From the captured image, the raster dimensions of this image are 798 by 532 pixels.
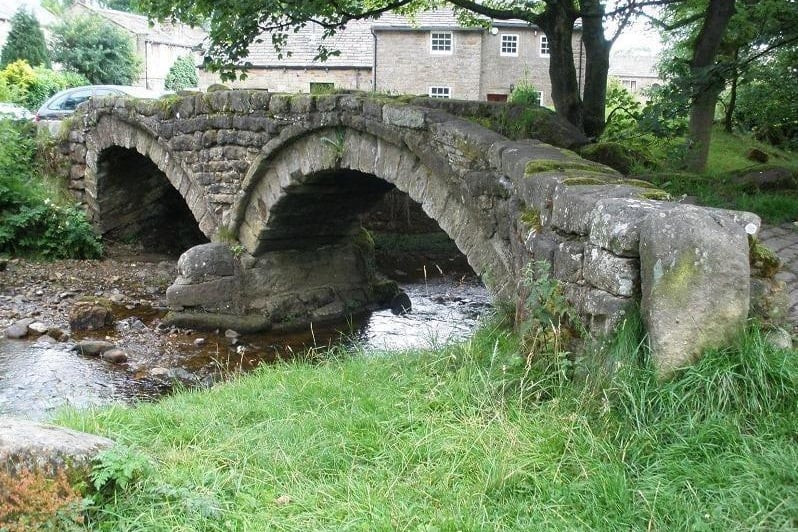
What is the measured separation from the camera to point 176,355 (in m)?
9.55

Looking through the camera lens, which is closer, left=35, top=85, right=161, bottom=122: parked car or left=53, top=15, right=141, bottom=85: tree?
left=35, top=85, right=161, bottom=122: parked car

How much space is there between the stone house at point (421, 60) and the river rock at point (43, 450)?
82.4ft

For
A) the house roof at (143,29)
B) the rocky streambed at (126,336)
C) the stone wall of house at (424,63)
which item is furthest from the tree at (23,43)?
the rocky streambed at (126,336)

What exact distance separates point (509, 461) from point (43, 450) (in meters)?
1.86

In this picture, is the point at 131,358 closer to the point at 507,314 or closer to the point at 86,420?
the point at 86,420

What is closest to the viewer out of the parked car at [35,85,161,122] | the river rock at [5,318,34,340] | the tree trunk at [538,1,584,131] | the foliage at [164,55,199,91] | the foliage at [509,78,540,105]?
the tree trunk at [538,1,584,131]

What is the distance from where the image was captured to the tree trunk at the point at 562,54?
9016mm

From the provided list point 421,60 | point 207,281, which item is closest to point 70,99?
point 207,281

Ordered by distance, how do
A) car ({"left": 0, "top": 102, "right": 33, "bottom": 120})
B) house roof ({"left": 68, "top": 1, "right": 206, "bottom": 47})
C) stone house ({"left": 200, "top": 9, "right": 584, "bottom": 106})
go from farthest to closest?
house roof ({"left": 68, "top": 1, "right": 206, "bottom": 47})
stone house ({"left": 200, "top": 9, "right": 584, "bottom": 106})
car ({"left": 0, "top": 102, "right": 33, "bottom": 120})

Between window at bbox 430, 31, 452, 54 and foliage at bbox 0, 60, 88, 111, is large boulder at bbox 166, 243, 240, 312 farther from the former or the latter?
window at bbox 430, 31, 452, 54

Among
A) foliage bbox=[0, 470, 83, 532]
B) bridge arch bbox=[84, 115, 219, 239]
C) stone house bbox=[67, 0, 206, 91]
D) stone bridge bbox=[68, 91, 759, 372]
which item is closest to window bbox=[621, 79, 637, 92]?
stone house bbox=[67, 0, 206, 91]

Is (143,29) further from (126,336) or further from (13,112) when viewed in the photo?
(126,336)

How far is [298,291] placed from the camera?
11664mm

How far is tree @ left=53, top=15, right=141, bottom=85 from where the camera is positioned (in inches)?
1315
